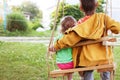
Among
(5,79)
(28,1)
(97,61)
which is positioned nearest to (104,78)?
(97,61)

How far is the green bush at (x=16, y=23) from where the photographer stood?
439 inches

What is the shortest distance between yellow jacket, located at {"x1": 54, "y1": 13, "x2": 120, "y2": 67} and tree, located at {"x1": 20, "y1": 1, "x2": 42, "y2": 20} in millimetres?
10719

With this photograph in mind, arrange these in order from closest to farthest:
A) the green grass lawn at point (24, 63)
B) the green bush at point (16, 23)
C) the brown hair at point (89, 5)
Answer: the brown hair at point (89, 5) → the green grass lawn at point (24, 63) → the green bush at point (16, 23)

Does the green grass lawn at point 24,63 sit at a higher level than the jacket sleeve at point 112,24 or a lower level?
lower

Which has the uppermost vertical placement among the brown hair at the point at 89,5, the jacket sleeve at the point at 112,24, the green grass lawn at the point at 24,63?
the brown hair at the point at 89,5

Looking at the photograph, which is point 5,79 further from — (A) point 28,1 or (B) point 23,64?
(A) point 28,1

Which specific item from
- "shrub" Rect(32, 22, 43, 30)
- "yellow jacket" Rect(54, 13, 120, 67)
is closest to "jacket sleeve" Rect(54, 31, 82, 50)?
"yellow jacket" Rect(54, 13, 120, 67)

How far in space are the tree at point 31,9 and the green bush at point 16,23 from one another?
1949 mm

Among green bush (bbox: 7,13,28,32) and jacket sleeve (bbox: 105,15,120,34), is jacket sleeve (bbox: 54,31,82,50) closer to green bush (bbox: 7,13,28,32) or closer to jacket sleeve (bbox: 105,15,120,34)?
jacket sleeve (bbox: 105,15,120,34)

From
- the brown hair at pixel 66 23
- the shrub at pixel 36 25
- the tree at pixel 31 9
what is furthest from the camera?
the tree at pixel 31 9

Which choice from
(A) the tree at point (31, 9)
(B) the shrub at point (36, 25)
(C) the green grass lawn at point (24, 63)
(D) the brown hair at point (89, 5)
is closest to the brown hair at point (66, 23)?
(D) the brown hair at point (89, 5)

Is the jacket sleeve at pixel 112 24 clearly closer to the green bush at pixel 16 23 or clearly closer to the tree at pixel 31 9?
the green bush at pixel 16 23

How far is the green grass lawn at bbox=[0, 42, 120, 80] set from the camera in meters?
4.78

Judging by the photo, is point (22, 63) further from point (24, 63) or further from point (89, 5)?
point (89, 5)
